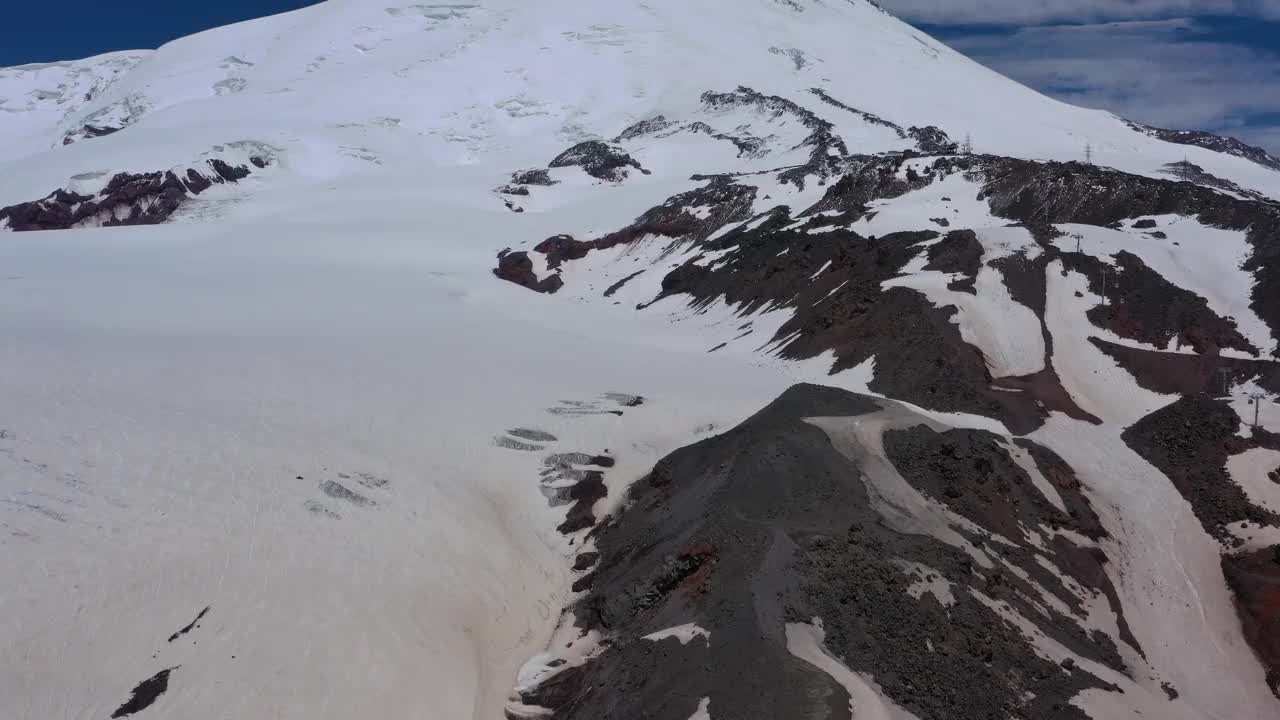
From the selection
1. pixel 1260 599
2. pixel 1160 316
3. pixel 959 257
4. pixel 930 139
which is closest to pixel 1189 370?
pixel 1160 316

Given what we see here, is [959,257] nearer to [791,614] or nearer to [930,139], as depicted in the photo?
[791,614]

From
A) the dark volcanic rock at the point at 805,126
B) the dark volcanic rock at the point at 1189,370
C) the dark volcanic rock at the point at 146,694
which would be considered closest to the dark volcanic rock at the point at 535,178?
the dark volcanic rock at the point at 805,126

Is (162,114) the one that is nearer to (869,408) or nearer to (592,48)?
(592,48)

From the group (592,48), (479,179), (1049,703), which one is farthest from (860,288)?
(592,48)

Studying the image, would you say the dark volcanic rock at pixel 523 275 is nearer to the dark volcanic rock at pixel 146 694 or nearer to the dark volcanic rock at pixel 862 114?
the dark volcanic rock at pixel 862 114

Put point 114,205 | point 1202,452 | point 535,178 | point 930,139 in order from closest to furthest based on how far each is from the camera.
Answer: point 1202,452 < point 114,205 < point 535,178 < point 930,139

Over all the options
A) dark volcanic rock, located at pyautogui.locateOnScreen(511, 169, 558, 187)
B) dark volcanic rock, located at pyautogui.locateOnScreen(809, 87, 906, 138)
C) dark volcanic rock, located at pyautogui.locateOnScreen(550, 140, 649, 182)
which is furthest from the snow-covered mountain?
dark volcanic rock, located at pyautogui.locateOnScreen(809, 87, 906, 138)
